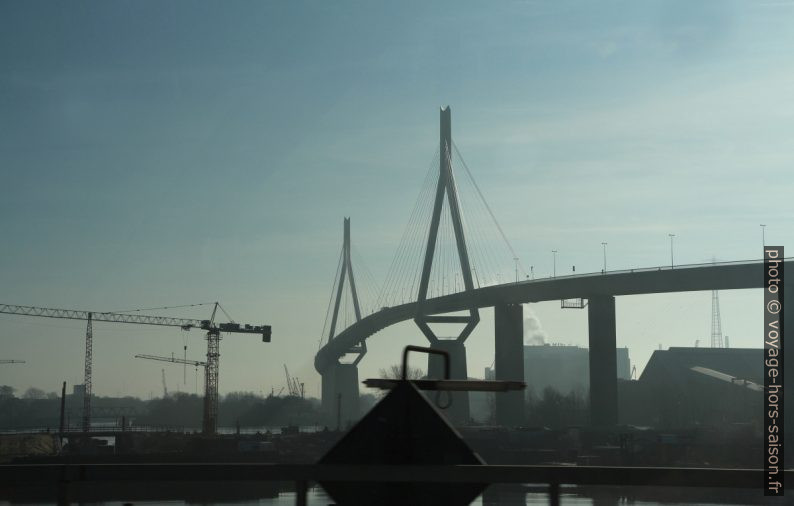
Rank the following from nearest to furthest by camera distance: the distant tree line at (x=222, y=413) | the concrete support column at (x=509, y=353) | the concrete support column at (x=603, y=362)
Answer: the concrete support column at (x=603, y=362), the concrete support column at (x=509, y=353), the distant tree line at (x=222, y=413)

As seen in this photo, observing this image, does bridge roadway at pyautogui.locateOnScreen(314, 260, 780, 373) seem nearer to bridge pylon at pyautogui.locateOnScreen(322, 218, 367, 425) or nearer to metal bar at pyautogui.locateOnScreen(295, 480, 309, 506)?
bridge pylon at pyautogui.locateOnScreen(322, 218, 367, 425)

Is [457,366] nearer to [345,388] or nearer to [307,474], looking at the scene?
[345,388]

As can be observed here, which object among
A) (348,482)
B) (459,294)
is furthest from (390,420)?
(459,294)

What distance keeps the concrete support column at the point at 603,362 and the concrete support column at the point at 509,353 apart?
259 inches

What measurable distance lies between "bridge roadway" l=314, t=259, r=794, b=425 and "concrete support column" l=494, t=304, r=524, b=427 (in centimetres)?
13

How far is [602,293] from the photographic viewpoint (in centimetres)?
7031

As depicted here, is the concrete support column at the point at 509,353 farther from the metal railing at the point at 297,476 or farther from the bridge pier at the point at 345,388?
the metal railing at the point at 297,476

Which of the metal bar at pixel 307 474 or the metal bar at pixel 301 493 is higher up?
the metal bar at pixel 307 474

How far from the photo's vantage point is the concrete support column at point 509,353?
74.3m

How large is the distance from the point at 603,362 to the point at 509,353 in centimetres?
825

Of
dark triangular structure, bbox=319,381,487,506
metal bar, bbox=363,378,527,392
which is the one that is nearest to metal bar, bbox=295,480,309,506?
dark triangular structure, bbox=319,381,487,506

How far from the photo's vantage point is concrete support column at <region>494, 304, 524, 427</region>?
7431 cm

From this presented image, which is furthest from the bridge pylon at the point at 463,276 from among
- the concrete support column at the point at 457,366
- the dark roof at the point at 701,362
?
the dark roof at the point at 701,362

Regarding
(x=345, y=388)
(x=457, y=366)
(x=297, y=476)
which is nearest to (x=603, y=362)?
(x=457, y=366)
